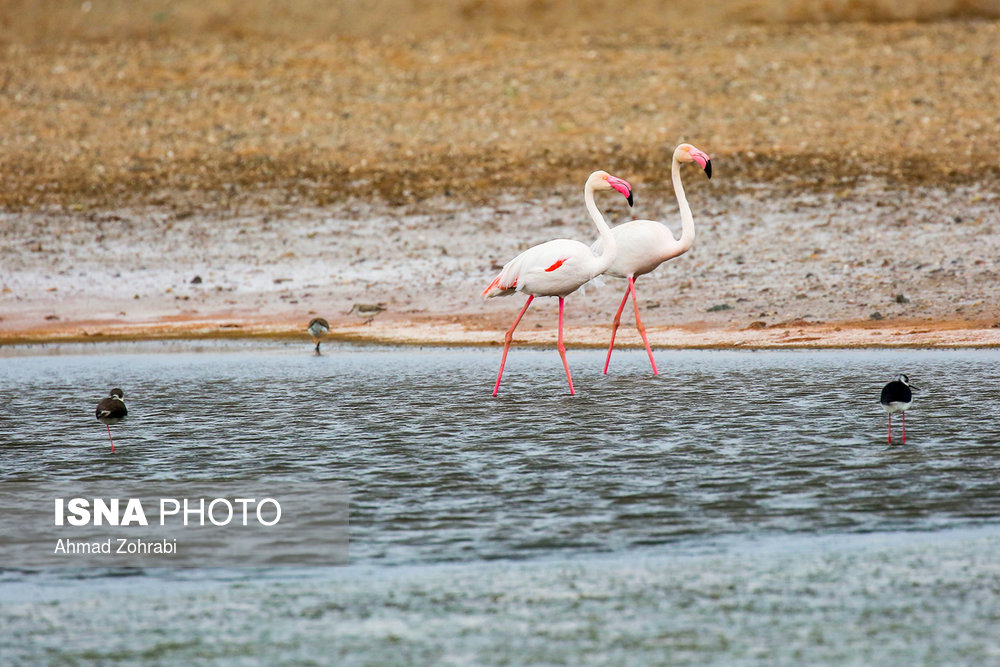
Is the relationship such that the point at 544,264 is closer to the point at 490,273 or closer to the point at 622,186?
the point at 622,186

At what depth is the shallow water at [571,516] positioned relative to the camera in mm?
4453

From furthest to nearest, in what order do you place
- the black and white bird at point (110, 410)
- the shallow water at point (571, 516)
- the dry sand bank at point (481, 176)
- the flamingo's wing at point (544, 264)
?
the dry sand bank at point (481, 176) → the flamingo's wing at point (544, 264) → the black and white bird at point (110, 410) → the shallow water at point (571, 516)

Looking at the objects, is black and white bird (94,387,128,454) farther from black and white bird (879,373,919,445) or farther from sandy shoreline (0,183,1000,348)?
sandy shoreline (0,183,1000,348)

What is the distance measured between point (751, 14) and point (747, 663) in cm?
2564

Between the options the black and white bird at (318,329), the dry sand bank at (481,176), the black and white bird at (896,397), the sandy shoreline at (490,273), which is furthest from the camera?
the dry sand bank at (481,176)

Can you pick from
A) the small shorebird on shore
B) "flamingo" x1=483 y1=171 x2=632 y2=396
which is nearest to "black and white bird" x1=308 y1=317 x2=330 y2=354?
the small shorebird on shore

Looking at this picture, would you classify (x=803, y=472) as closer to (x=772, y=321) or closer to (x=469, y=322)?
(x=772, y=321)

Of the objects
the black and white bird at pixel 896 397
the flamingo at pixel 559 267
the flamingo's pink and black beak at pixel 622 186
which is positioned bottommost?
the black and white bird at pixel 896 397

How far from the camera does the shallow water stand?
445 cm

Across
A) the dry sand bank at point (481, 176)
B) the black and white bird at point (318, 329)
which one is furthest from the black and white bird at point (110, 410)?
the dry sand bank at point (481, 176)

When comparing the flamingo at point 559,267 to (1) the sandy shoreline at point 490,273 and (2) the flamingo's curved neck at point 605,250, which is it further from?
(1) the sandy shoreline at point 490,273

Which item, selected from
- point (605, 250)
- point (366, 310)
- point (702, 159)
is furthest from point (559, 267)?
point (366, 310)

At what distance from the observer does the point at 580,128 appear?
2192cm

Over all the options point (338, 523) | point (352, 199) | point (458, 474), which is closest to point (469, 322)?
point (352, 199)
